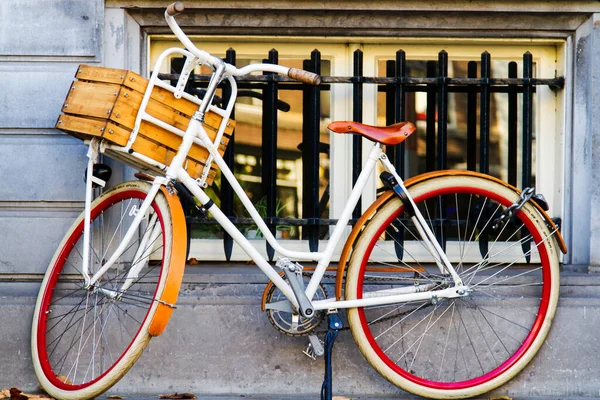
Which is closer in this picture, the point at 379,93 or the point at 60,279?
the point at 60,279

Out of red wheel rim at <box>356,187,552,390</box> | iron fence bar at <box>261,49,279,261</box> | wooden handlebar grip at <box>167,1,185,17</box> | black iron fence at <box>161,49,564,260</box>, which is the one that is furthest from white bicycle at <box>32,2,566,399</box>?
iron fence bar at <box>261,49,279,261</box>

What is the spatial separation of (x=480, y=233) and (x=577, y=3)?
1.36 metres

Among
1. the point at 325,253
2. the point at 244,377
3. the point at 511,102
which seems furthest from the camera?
the point at 511,102

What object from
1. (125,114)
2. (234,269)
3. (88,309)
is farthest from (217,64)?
(88,309)

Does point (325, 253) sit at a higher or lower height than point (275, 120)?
lower

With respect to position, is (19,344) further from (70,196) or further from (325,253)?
(325,253)

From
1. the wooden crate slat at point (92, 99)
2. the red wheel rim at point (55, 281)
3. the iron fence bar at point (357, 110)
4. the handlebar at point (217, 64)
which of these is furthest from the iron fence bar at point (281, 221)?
the handlebar at point (217, 64)

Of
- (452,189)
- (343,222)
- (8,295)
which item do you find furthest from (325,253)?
(8,295)

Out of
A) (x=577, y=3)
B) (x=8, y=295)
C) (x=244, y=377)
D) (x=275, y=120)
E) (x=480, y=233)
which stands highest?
(x=577, y=3)

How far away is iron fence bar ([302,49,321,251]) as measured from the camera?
180 inches

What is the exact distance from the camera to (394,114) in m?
4.66

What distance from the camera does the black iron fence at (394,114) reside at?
4543mm

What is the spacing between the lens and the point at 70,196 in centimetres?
442

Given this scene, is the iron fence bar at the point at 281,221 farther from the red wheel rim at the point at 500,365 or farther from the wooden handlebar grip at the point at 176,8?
the wooden handlebar grip at the point at 176,8
